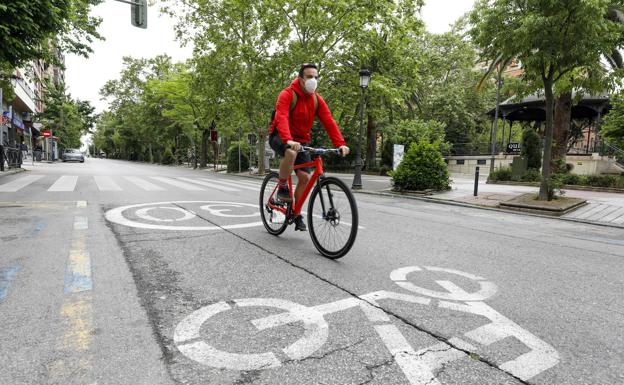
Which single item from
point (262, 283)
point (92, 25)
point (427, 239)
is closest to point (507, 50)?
point (427, 239)

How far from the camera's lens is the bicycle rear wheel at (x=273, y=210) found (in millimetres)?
4664

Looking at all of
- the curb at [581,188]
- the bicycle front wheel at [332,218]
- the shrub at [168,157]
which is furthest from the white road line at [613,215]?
the shrub at [168,157]

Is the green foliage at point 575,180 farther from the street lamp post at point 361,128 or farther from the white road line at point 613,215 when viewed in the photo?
the street lamp post at point 361,128

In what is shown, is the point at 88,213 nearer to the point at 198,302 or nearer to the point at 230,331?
the point at 198,302

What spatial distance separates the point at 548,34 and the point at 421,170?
5.36 metres

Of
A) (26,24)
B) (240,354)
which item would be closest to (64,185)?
(26,24)

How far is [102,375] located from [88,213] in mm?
5169

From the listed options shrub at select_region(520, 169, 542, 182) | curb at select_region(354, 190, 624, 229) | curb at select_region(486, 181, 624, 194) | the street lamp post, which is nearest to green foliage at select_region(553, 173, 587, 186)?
curb at select_region(486, 181, 624, 194)

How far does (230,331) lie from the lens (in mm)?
2150

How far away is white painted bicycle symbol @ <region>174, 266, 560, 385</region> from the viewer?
184 centimetres

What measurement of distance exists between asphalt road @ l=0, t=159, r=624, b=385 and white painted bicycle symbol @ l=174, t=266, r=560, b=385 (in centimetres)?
1

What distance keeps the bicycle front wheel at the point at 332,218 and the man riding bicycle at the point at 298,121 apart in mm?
332

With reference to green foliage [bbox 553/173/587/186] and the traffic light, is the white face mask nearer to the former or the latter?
the traffic light

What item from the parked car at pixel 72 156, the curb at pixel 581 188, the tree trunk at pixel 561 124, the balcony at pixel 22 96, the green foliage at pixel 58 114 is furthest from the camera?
the green foliage at pixel 58 114
